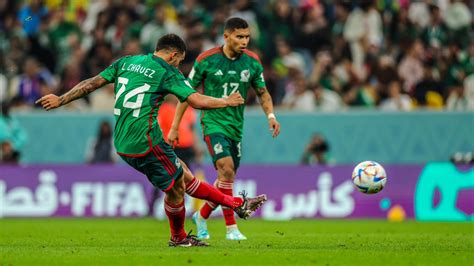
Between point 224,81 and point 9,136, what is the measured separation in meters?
10.2

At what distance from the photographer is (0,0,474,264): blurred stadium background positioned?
69.8 ft

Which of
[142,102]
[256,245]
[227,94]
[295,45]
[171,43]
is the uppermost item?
[295,45]

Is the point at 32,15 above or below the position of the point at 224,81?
above

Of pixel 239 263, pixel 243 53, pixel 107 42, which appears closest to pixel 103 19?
pixel 107 42

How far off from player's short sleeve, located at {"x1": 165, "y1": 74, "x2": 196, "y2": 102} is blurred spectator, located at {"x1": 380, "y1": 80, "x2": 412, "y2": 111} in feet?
38.1

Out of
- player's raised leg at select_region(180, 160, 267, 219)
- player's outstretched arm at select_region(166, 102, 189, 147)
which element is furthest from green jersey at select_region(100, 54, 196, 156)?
player's outstretched arm at select_region(166, 102, 189, 147)

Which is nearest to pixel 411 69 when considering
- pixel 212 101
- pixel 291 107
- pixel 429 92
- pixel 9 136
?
pixel 429 92

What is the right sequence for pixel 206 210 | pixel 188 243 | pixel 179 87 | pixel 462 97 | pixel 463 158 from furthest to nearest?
pixel 462 97, pixel 463 158, pixel 206 210, pixel 188 243, pixel 179 87

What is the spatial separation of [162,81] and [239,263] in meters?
2.43

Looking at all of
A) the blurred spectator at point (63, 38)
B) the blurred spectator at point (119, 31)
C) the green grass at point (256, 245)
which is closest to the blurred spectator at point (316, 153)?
the green grass at point (256, 245)

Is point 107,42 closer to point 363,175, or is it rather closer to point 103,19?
point 103,19

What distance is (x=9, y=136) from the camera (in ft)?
76.6

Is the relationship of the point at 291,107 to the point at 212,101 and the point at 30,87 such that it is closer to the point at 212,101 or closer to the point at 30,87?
the point at 30,87

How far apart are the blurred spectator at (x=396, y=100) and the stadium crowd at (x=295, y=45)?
0.02 m
